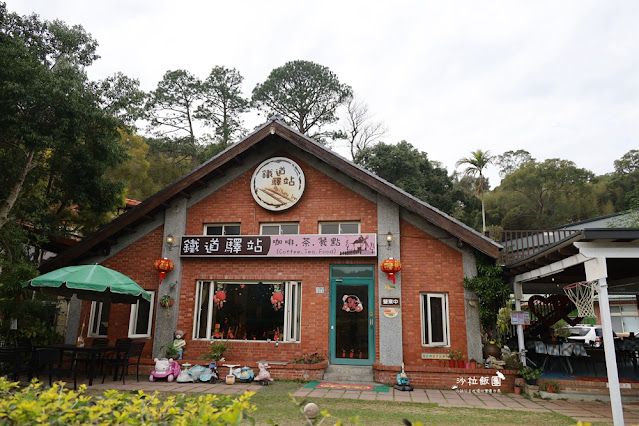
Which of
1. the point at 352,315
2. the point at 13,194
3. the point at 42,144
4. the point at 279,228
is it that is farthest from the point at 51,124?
the point at 352,315

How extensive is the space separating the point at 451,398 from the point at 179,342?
22.2 ft

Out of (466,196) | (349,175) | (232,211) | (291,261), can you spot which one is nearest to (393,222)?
(349,175)

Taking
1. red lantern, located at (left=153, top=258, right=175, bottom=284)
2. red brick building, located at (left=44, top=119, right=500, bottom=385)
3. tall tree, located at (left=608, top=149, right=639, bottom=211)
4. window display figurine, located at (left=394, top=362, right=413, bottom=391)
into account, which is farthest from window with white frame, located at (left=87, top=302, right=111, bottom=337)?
tall tree, located at (left=608, top=149, right=639, bottom=211)

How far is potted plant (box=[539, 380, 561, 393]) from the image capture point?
872 centimetres

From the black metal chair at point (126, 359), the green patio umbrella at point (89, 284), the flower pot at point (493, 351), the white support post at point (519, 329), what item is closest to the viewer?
the green patio umbrella at point (89, 284)

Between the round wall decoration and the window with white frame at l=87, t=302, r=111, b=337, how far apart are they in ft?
17.7

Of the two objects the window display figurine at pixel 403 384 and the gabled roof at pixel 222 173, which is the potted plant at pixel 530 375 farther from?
the gabled roof at pixel 222 173

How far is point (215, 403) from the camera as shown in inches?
127

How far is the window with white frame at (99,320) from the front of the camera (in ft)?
39.0

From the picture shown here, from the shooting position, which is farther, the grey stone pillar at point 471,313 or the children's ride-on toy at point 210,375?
the grey stone pillar at point 471,313

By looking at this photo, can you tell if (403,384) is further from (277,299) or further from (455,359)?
(277,299)

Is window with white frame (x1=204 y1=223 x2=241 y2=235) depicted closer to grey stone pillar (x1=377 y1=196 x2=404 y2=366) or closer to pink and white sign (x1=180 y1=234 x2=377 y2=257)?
pink and white sign (x1=180 y1=234 x2=377 y2=257)

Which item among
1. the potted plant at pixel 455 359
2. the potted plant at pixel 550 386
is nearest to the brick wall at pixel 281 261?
the potted plant at pixel 455 359

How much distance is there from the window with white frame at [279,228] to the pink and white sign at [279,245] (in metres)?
0.58
